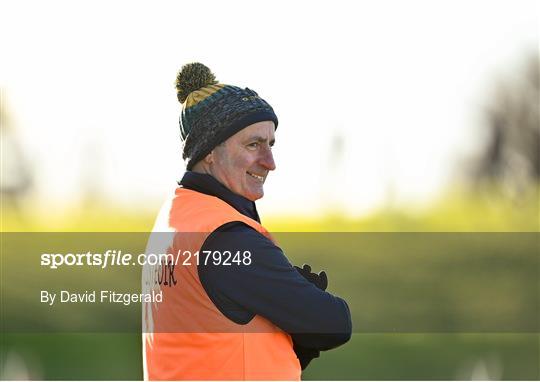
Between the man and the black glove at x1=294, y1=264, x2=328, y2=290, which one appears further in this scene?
the black glove at x1=294, y1=264, x2=328, y2=290

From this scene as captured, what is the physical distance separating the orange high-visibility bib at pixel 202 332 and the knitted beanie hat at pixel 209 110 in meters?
0.19

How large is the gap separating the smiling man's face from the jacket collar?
0.02 meters

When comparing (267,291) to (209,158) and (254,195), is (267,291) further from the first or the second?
(209,158)

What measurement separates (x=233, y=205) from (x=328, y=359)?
430cm

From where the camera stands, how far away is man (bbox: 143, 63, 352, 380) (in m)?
2.62

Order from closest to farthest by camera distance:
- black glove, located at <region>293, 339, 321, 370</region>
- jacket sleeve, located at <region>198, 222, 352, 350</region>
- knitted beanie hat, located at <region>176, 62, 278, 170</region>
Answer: jacket sleeve, located at <region>198, 222, 352, 350</region> < black glove, located at <region>293, 339, 321, 370</region> < knitted beanie hat, located at <region>176, 62, 278, 170</region>

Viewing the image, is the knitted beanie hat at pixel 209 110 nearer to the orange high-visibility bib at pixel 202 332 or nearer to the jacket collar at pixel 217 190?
the jacket collar at pixel 217 190

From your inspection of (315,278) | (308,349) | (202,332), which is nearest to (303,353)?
(308,349)

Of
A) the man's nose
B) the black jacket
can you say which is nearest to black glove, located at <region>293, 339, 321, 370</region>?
the black jacket

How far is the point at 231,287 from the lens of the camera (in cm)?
262

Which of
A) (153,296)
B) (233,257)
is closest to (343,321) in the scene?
(233,257)

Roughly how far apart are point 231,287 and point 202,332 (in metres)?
0.15

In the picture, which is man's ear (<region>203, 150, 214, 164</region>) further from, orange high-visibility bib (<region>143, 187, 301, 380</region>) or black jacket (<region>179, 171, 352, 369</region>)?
black jacket (<region>179, 171, 352, 369</region>)

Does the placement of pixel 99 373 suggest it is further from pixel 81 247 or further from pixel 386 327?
pixel 386 327
